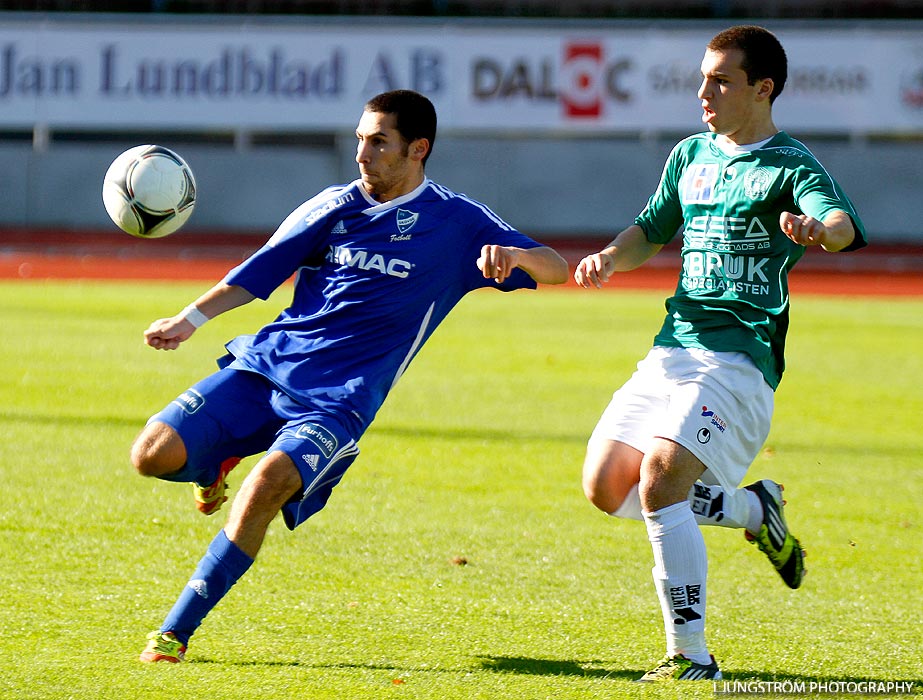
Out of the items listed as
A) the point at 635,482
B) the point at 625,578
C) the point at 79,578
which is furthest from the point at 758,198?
the point at 79,578

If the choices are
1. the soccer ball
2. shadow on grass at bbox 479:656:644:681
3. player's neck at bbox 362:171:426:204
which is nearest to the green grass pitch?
shadow on grass at bbox 479:656:644:681

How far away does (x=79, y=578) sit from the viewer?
5.63m

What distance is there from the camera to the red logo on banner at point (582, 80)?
94.3 feet

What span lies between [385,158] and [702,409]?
158 cm

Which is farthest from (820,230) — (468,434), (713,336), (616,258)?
(468,434)

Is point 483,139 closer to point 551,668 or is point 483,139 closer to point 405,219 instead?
point 405,219

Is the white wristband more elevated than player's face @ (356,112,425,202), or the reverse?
player's face @ (356,112,425,202)

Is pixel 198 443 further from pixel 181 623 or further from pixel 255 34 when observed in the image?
pixel 255 34

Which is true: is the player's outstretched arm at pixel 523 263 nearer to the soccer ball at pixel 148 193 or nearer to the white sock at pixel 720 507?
the white sock at pixel 720 507

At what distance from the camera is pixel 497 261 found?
491cm

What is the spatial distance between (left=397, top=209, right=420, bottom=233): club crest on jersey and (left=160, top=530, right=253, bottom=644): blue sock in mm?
1441

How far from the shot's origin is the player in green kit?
472 centimetres

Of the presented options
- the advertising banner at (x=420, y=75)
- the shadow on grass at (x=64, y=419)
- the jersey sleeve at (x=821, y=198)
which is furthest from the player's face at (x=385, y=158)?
the advertising banner at (x=420, y=75)

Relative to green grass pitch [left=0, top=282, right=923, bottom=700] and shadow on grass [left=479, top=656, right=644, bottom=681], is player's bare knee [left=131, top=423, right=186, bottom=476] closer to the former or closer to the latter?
green grass pitch [left=0, top=282, right=923, bottom=700]
